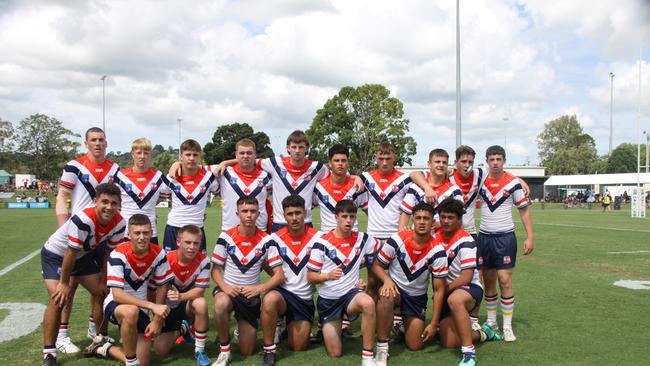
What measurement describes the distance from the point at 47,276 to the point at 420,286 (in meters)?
Answer: 3.44

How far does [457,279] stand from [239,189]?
2509mm

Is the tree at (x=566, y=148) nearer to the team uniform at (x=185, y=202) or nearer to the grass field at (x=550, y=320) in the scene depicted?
the grass field at (x=550, y=320)

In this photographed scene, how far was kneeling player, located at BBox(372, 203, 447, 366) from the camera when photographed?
4.70m

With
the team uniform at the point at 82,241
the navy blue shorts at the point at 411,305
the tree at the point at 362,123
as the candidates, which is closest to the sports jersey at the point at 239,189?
the team uniform at the point at 82,241

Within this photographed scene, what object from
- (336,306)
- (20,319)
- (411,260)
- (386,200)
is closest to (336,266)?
(336,306)

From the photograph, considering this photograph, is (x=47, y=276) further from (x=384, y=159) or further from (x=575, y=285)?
(x=575, y=285)

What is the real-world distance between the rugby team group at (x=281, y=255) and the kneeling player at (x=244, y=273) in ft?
0.04

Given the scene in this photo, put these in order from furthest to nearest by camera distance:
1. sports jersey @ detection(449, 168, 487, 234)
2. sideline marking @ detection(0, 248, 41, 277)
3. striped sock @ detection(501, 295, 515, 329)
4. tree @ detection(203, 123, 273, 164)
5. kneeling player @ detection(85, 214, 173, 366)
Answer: tree @ detection(203, 123, 273, 164) → sideline marking @ detection(0, 248, 41, 277) → sports jersey @ detection(449, 168, 487, 234) → striped sock @ detection(501, 295, 515, 329) → kneeling player @ detection(85, 214, 173, 366)

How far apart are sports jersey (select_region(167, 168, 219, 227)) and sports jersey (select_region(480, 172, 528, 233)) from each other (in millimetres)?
3079

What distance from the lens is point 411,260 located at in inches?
193

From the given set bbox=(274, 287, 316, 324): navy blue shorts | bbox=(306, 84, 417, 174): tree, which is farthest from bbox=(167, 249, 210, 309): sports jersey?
bbox=(306, 84, 417, 174): tree

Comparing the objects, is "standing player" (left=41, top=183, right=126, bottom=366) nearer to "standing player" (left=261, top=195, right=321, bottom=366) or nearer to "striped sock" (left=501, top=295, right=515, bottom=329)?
"standing player" (left=261, top=195, right=321, bottom=366)

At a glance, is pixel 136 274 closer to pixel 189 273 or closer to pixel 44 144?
pixel 189 273

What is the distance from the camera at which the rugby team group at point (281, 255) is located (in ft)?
14.9
